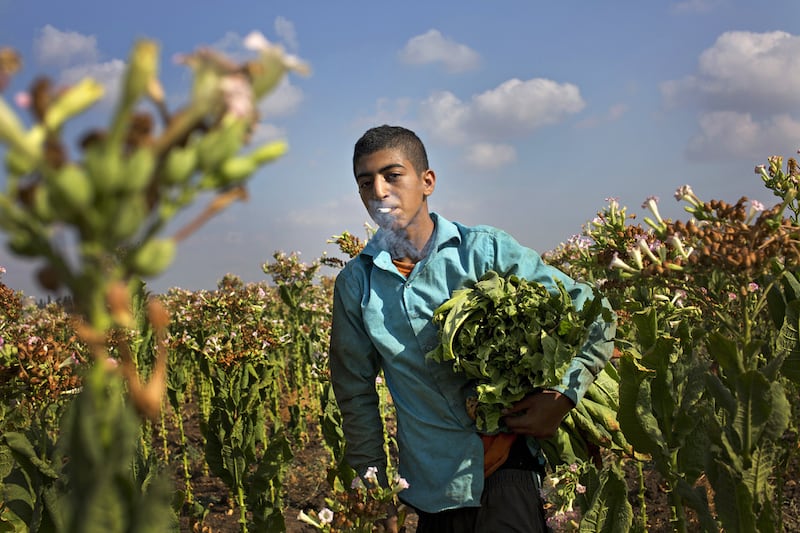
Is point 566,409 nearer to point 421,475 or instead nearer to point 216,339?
point 421,475

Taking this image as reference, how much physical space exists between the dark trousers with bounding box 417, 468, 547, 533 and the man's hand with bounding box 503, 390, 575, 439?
235 millimetres

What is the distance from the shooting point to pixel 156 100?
852mm

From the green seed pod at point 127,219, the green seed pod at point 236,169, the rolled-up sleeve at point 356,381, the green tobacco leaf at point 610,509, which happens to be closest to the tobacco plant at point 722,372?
the green tobacco leaf at point 610,509

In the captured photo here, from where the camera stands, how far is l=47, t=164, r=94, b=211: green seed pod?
0.77 metres

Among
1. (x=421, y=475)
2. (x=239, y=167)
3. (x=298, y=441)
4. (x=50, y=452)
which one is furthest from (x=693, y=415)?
(x=298, y=441)

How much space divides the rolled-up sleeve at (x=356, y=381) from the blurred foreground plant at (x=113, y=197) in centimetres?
225

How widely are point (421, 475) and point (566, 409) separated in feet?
2.24

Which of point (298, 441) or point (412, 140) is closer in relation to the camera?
point (412, 140)

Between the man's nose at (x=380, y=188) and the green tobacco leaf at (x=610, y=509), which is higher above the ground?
the man's nose at (x=380, y=188)

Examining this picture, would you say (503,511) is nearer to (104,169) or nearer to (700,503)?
(700,503)

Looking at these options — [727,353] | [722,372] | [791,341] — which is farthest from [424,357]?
[791,341]

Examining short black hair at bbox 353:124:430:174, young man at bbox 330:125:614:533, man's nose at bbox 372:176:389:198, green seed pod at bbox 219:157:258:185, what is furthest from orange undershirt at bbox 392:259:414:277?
green seed pod at bbox 219:157:258:185

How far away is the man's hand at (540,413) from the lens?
2.64 metres

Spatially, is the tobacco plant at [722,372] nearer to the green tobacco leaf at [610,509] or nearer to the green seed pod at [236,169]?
the green tobacco leaf at [610,509]
